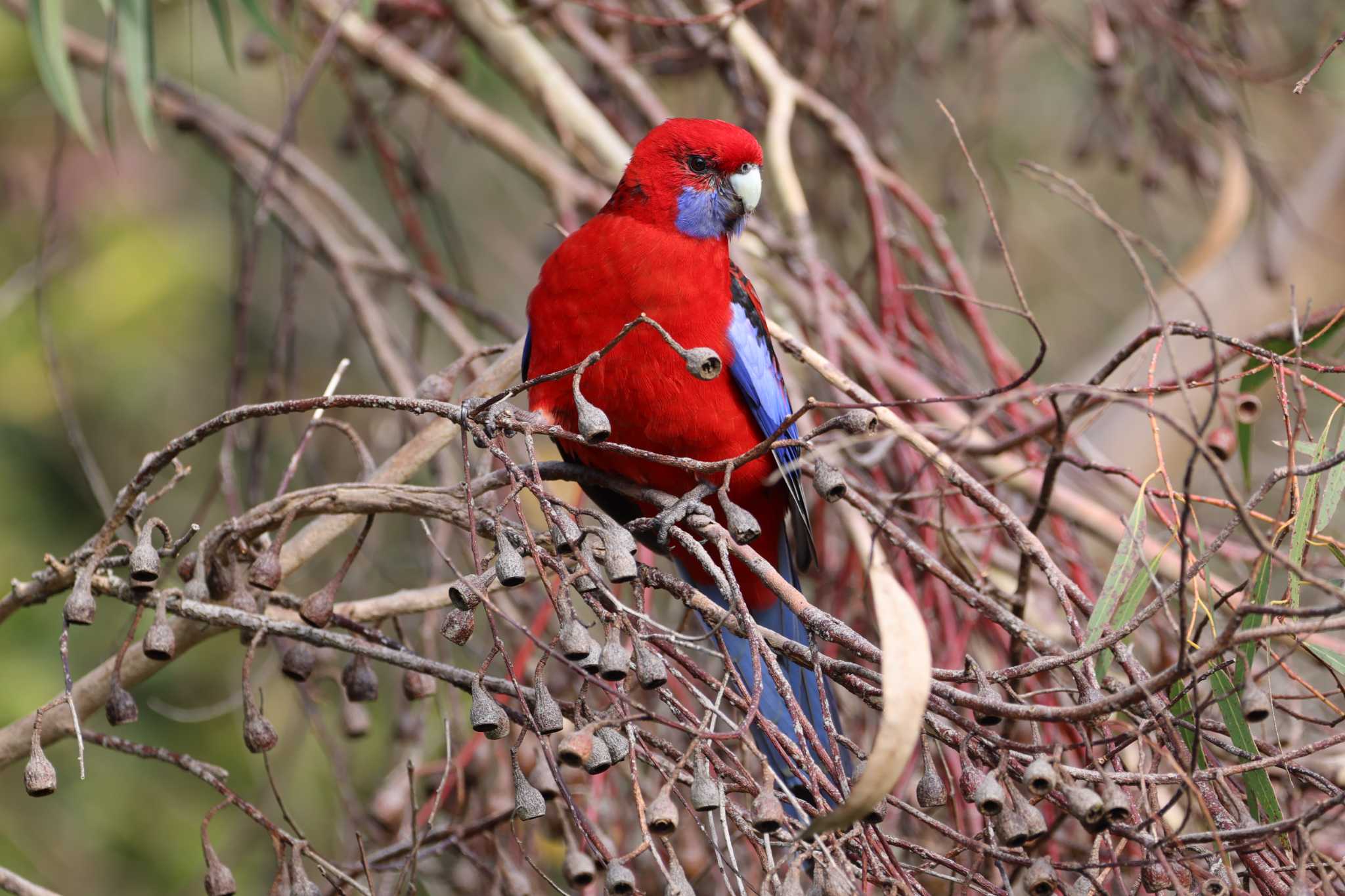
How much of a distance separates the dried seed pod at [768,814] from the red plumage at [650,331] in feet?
3.45

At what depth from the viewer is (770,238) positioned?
317cm

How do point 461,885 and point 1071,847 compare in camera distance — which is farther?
point 461,885

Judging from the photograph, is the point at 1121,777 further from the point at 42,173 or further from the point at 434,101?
the point at 42,173

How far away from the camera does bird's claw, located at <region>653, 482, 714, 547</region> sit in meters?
1.74

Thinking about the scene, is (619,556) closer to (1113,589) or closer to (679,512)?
(679,512)

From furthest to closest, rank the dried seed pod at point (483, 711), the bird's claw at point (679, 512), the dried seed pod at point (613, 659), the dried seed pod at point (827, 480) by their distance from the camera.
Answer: the bird's claw at point (679, 512), the dried seed pod at point (827, 480), the dried seed pod at point (483, 711), the dried seed pod at point (613, 659)

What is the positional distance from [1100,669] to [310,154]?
465cm

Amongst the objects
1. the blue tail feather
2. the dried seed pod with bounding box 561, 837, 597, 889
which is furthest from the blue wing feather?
the dried seed pod with bounding box 561, 837, 597, 889

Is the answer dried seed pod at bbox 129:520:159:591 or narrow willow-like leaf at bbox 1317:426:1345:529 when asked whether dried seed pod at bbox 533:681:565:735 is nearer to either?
dried seed pod at bbox 129:520:159:591

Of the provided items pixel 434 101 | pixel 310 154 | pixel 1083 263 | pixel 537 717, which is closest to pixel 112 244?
pixel 310 154

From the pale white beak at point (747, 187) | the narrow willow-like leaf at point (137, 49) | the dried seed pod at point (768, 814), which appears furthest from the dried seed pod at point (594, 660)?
the narrow willow-like leaf at point (137, 49)

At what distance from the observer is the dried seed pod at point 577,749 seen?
1245mm

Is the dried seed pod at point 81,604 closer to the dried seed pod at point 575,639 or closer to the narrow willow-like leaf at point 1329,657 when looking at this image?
the dried seed pod at point 575,639

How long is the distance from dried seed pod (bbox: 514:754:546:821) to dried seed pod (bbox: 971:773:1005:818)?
18.1 inches
